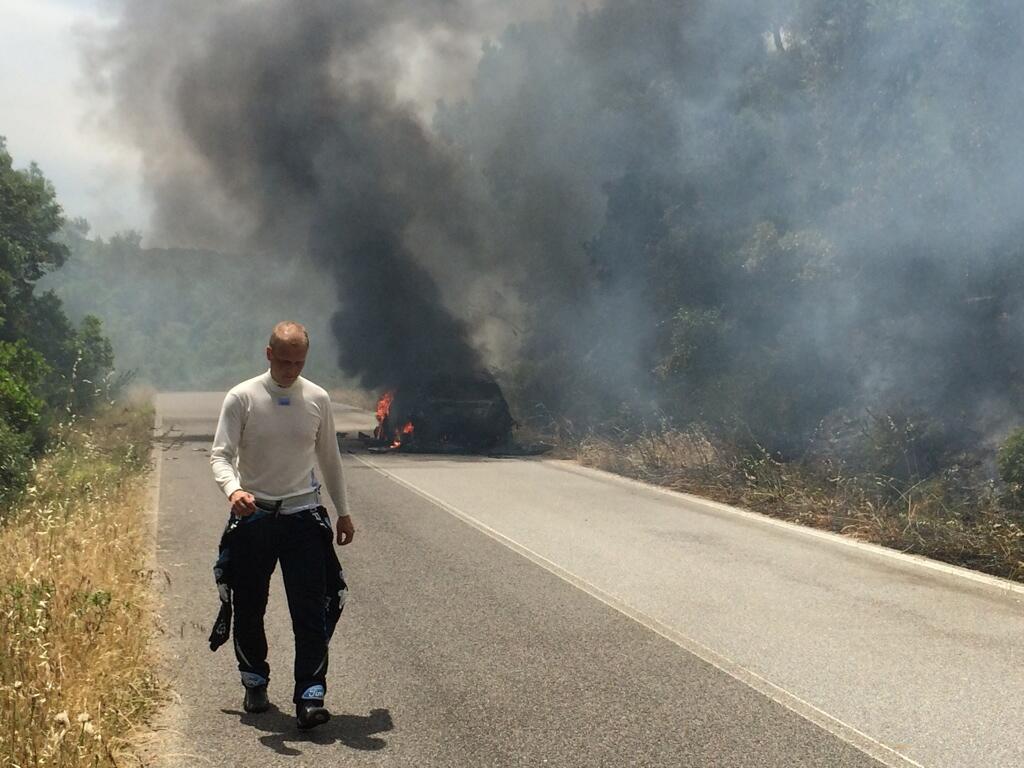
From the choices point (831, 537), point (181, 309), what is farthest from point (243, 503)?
point (181, 309)

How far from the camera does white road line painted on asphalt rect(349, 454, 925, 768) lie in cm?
493

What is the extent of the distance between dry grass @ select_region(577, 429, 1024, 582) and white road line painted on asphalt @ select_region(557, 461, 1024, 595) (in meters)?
0.17

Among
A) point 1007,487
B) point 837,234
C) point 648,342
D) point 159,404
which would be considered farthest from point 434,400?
point 159,404

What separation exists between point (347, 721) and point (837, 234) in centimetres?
1125

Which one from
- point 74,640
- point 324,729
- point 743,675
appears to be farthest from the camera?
point 743,675

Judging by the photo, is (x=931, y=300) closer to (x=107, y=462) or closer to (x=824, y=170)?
(x=824, y=170)

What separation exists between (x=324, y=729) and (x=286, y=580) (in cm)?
68

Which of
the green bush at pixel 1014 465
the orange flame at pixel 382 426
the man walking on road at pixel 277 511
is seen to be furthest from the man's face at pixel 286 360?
the orange flame at pixel 382 426

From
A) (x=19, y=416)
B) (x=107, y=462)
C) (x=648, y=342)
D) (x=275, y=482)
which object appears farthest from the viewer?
(x=648, y=342)

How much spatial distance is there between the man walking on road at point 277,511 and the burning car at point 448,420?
55.5 feet

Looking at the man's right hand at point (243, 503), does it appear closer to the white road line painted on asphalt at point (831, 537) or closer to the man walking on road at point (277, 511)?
the man walking on road at point (277, 511)

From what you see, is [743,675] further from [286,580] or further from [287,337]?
[287,337]

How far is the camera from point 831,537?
11.4 metres

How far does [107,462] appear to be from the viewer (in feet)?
50.9
